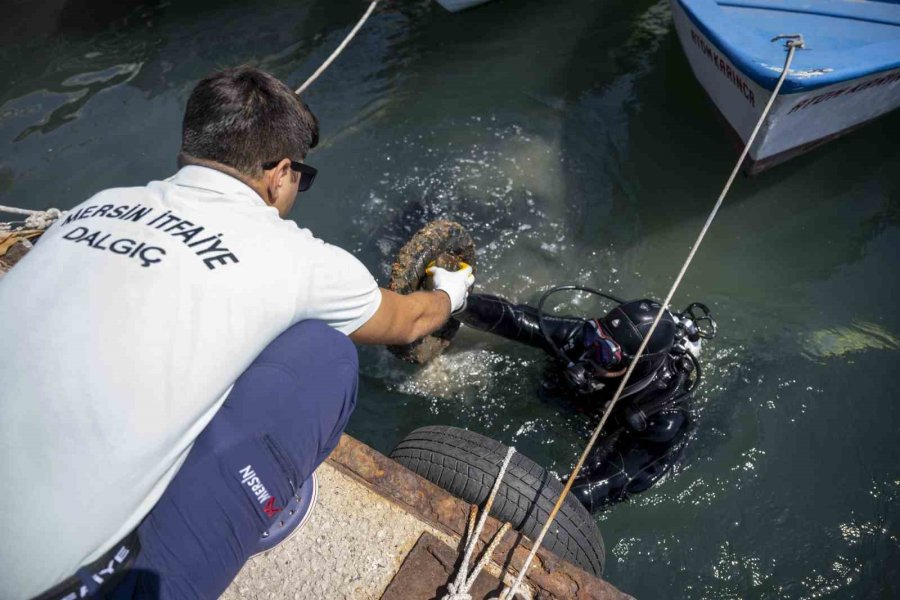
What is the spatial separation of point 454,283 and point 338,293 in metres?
1.27

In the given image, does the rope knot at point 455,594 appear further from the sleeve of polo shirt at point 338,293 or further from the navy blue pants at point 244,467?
the sleeve of polo shirt at point 338,293

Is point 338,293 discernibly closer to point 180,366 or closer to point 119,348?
point 180,366

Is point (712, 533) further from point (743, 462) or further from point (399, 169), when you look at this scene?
point (399, 169)

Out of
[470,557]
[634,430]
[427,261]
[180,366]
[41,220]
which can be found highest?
[180,366]

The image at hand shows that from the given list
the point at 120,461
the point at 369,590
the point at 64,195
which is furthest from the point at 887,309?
the point at 64,195

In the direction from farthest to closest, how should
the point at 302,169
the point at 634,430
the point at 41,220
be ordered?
the point at 41,220, the point at 634,430, the point at 302,169

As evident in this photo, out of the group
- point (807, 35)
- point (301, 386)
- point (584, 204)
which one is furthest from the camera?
point (584, 204)

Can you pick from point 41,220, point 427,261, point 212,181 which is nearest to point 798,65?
point 427,261

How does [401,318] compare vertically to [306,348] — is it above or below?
below

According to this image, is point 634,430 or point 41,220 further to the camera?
point 41,220

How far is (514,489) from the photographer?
2.63 meters

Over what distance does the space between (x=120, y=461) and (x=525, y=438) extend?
280 centimetres

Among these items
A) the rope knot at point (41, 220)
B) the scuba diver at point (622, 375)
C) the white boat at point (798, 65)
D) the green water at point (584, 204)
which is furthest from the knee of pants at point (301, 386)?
the white boat at point (798, 65)

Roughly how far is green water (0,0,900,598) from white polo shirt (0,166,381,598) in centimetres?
232
